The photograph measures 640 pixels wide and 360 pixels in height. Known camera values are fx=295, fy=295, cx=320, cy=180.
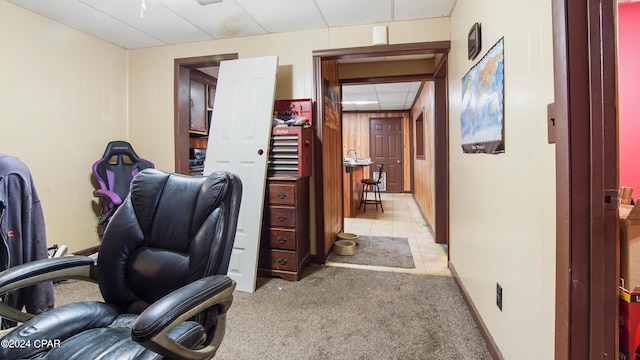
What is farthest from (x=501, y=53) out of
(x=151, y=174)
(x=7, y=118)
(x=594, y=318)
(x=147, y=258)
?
(x=7, y=118)

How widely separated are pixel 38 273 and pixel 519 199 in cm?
195

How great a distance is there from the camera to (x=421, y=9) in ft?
8.27

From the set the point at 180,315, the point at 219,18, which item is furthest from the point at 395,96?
the point at 180,315

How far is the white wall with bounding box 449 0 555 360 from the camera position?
3.56ft

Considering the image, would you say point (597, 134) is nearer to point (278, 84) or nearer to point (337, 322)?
point (337, 322)

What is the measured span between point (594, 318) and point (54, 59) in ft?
13.1

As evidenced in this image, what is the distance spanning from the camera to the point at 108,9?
2.48 metres

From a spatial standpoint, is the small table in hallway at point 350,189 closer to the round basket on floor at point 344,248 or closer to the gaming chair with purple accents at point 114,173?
the round basket on floor at point 344,248

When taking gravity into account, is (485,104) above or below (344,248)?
above

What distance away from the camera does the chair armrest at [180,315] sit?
767 millimetres

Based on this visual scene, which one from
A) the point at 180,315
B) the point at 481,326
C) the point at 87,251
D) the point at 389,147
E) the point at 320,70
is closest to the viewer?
the point at 180,315

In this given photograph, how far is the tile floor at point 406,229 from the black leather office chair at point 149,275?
2.03 m

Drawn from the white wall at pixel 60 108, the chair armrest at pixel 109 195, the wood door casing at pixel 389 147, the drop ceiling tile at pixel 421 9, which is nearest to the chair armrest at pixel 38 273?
the chair armrest at pixel 109 195

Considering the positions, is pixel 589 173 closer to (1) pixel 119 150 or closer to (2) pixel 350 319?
(2) pixel 350 319
